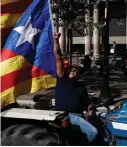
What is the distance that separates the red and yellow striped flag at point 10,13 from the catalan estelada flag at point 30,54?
0.18ft

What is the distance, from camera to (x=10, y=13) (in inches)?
207

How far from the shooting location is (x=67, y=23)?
16.6 meters

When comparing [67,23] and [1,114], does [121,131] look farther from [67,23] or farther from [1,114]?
[67,23]

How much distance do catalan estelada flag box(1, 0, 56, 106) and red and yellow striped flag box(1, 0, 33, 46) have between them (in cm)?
5

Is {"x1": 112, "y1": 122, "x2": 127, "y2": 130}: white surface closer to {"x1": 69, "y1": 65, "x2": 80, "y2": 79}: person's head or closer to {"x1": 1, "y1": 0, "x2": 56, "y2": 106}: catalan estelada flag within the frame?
{"x1": 69, "y1": 65, "x2": 80, "y2": 79}: person's head

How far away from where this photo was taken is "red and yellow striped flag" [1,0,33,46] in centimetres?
516

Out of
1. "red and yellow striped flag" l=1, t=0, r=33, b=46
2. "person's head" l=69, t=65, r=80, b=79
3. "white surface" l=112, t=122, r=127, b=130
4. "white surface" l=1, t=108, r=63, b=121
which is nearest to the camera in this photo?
"white surface" l=1, t=108, r=63, b=121

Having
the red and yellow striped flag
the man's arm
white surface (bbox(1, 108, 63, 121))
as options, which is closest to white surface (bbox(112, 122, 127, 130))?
white surface (bbox(1, 108, 63, 121))

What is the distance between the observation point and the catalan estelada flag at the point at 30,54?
200 inches

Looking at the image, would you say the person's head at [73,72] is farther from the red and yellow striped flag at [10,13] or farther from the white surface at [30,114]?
the red and yellow striped flag at [10,13]

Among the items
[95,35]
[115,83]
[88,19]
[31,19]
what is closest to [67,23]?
[88,19]

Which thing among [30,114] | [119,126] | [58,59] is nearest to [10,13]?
[58,59]

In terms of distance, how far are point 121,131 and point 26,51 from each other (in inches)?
62.4

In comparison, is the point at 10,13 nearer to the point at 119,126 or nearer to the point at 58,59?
the point at 58,59
